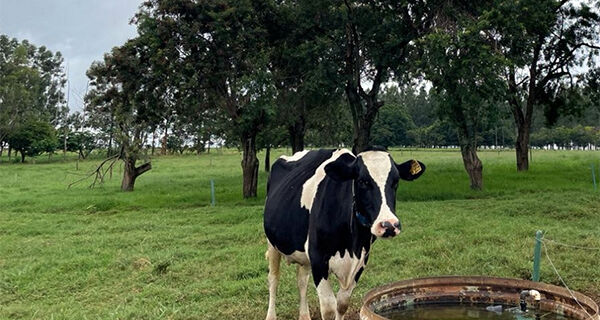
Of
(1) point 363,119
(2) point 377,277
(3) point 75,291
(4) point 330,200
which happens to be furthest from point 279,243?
(1) point 363,119

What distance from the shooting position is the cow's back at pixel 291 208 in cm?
429

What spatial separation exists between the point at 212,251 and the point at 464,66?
8701 mm

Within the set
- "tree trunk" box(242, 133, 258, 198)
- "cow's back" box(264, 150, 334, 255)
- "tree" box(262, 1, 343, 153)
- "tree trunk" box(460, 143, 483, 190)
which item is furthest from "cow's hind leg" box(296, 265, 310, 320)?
"tree trunk" box(460, 143, 483, 190)

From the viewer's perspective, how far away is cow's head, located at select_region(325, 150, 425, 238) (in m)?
3.25

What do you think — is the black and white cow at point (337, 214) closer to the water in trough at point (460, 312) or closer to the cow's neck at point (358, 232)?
the cow's neck at point (358, 232)

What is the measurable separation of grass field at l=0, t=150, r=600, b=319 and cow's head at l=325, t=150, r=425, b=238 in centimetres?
235

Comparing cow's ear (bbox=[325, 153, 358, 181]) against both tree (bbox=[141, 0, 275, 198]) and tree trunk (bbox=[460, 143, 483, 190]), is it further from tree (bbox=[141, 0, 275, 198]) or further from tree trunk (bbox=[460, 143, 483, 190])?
tree trunk (bbox=[460, 143, 483, 190])

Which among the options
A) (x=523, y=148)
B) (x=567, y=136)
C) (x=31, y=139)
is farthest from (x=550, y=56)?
(x=567, y=136)

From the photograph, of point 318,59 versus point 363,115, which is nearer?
point 318,59

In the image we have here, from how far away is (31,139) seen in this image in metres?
47.8

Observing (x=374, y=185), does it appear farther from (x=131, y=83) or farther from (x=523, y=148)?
(x=523, y=148)

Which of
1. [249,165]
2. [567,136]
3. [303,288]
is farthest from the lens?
[567,136]

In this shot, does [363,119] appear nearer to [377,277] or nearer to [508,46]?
[508,46]

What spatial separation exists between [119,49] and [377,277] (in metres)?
13.4
